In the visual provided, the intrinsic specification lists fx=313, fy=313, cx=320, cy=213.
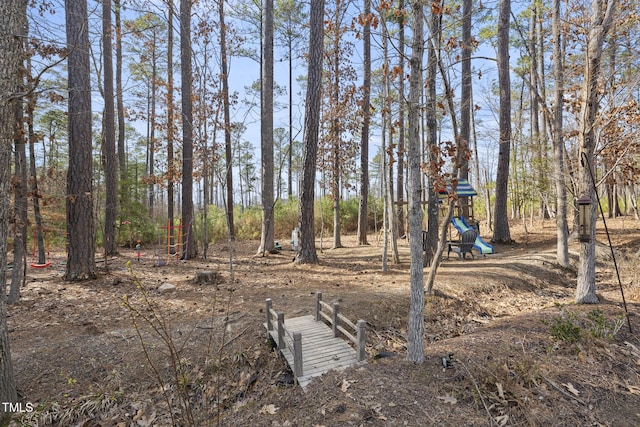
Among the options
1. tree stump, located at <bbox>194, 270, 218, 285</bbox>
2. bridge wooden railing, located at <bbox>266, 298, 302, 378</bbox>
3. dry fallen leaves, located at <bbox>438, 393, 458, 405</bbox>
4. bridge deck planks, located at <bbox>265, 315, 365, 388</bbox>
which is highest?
tree stump, located at <bbox>194, 270, 218, 285</bbox>

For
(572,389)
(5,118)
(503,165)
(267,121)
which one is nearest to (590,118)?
(572,389)

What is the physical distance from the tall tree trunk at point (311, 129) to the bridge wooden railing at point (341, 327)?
362 centimetres

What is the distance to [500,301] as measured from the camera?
20.5ft

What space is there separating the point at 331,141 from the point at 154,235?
8.74 meters

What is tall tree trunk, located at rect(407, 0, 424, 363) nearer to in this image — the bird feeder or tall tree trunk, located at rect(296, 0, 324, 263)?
the bird feeder

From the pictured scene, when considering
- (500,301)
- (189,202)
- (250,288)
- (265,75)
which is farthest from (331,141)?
(500,301)

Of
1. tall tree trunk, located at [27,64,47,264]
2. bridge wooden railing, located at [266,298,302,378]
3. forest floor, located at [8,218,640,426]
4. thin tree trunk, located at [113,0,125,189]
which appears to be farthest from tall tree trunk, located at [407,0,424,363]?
thin tree trunk, located at [113,0,125,189]

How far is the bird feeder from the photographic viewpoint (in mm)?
4672

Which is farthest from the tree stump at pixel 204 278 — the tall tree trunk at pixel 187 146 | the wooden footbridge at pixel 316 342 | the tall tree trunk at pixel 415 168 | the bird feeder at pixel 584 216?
the bird feeder at pixel 584 216

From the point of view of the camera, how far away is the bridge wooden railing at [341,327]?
3578 mm

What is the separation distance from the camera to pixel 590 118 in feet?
16.6

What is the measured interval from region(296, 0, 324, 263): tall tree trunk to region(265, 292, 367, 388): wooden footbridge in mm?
3679

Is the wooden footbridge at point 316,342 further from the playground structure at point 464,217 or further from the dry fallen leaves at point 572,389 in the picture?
the playground structure at point 464,217

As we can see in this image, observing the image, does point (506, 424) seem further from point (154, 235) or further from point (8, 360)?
point (154, 235)
